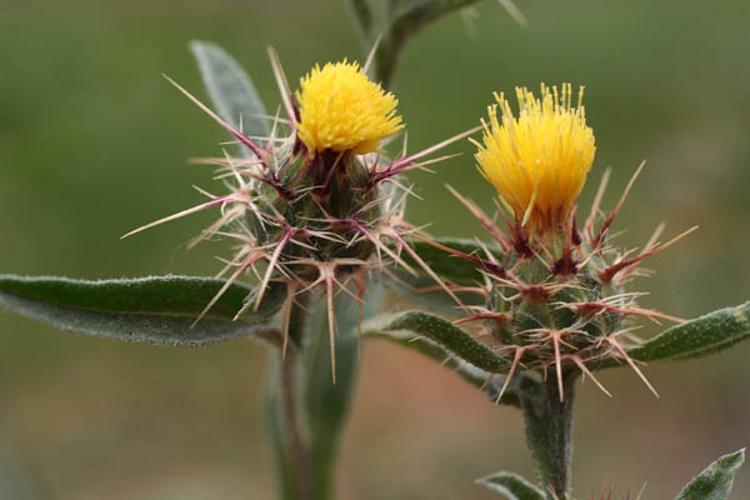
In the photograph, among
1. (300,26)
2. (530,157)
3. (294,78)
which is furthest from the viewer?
(300,26)

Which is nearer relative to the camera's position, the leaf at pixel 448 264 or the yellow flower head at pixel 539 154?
the yellow flower head at pixel 539 154

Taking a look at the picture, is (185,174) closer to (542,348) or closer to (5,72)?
(5,72)

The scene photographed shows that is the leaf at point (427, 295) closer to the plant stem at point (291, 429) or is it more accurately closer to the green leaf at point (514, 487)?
the plant stem at point (291, 429)

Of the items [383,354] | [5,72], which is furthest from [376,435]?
[5,72]

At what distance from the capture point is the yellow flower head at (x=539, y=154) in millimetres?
2283

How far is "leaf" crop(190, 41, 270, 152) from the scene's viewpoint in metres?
3.20

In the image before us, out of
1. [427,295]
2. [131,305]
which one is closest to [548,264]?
[427,295]

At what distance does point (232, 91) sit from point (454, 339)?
137cm

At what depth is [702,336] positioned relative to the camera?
2.36 metres

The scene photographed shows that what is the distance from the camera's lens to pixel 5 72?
9648mm

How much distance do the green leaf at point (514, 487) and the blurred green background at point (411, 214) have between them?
1932 mm

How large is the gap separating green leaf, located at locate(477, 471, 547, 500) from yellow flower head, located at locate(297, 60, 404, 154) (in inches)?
34.6

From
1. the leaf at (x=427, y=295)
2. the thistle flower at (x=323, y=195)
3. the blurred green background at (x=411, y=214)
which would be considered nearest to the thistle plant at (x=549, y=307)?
the thistle flower at (x=323, y=195)

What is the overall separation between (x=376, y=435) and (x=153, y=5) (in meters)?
6.92
